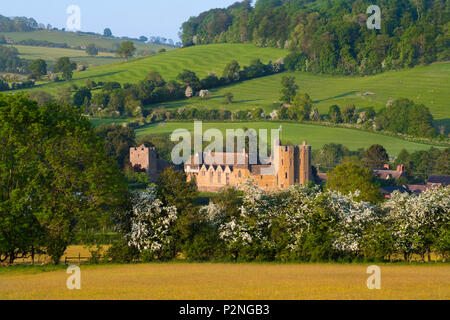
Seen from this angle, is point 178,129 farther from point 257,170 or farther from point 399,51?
point 399,51

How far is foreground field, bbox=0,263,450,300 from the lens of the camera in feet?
91.1

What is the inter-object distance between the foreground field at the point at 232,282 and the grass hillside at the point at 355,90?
111969mm

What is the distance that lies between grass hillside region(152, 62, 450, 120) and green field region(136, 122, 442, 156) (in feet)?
37.7

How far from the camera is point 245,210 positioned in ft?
137

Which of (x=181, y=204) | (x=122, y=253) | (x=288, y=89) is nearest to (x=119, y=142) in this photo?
(x=288, y=89)

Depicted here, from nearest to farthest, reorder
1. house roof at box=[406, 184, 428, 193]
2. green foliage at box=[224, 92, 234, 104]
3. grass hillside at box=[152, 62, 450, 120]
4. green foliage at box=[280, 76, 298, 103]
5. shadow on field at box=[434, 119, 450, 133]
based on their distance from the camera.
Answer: house roof at box=[406, 184, 428, 193]
shadow on field at box=[434, 119, 450, 133]
grass hillside at box=[152, 62, 450, 120]
green foliage at box=[224, 92, 234, 104]
green foliage at box=[280, 76, 298, 103]

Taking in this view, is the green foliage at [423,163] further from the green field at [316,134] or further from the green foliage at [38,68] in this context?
the green foliage at [38,68]

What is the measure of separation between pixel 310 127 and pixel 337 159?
17.9 metres

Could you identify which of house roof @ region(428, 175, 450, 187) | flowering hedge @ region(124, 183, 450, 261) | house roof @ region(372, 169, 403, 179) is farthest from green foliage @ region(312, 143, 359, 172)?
flowering hedge @ region(124, 183, 450, 261)

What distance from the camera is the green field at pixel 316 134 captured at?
126 m

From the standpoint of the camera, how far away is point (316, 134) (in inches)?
5202

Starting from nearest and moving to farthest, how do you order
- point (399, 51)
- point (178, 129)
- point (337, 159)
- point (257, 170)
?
point (257, 170) < point (337, 159) < point (178, 129) < point (399, 51)

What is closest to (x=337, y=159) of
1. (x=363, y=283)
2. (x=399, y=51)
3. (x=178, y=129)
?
(x=178, y=129)

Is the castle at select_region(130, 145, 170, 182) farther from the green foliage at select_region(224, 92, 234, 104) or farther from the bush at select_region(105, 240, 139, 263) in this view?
the bush at select_region(105, 240, 139, 263)
